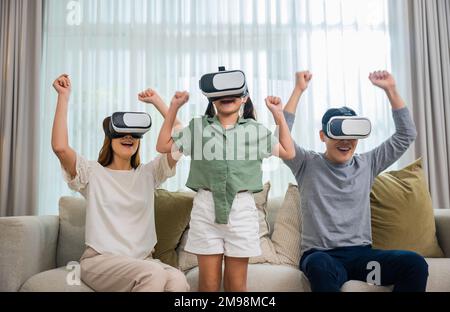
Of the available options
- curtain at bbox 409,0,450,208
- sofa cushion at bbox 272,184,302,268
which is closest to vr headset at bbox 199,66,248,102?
sofa cushion at bbox 272,184,302,268

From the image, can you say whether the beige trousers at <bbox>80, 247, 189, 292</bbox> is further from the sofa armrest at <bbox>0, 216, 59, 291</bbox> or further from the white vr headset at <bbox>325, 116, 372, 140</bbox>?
the white vr headset at <bbox>325, 116, 372, 140</bbox>

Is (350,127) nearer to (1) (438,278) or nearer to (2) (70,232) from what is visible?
(1) (438,278)

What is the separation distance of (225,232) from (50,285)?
695mm

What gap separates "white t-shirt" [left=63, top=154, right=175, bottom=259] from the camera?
177 cm

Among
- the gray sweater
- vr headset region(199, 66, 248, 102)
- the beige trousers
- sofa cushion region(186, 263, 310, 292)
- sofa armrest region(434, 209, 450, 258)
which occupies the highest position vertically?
vr headset region(199, 66, 248, 102)

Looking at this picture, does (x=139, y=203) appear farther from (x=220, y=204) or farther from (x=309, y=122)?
(x=309, y=122)

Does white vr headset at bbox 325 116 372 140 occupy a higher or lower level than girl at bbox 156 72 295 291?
higher

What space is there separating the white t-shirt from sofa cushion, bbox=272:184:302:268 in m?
0.60

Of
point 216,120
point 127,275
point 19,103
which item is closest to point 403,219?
point 216,120

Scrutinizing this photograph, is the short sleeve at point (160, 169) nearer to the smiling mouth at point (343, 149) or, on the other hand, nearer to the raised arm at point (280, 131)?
the raised arm at point (280, 131)

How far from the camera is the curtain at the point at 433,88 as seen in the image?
9.71ft

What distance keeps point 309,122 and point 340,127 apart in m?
1.19

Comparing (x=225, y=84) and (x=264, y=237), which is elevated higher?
(x=225, y=84)

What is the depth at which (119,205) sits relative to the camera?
182cm
